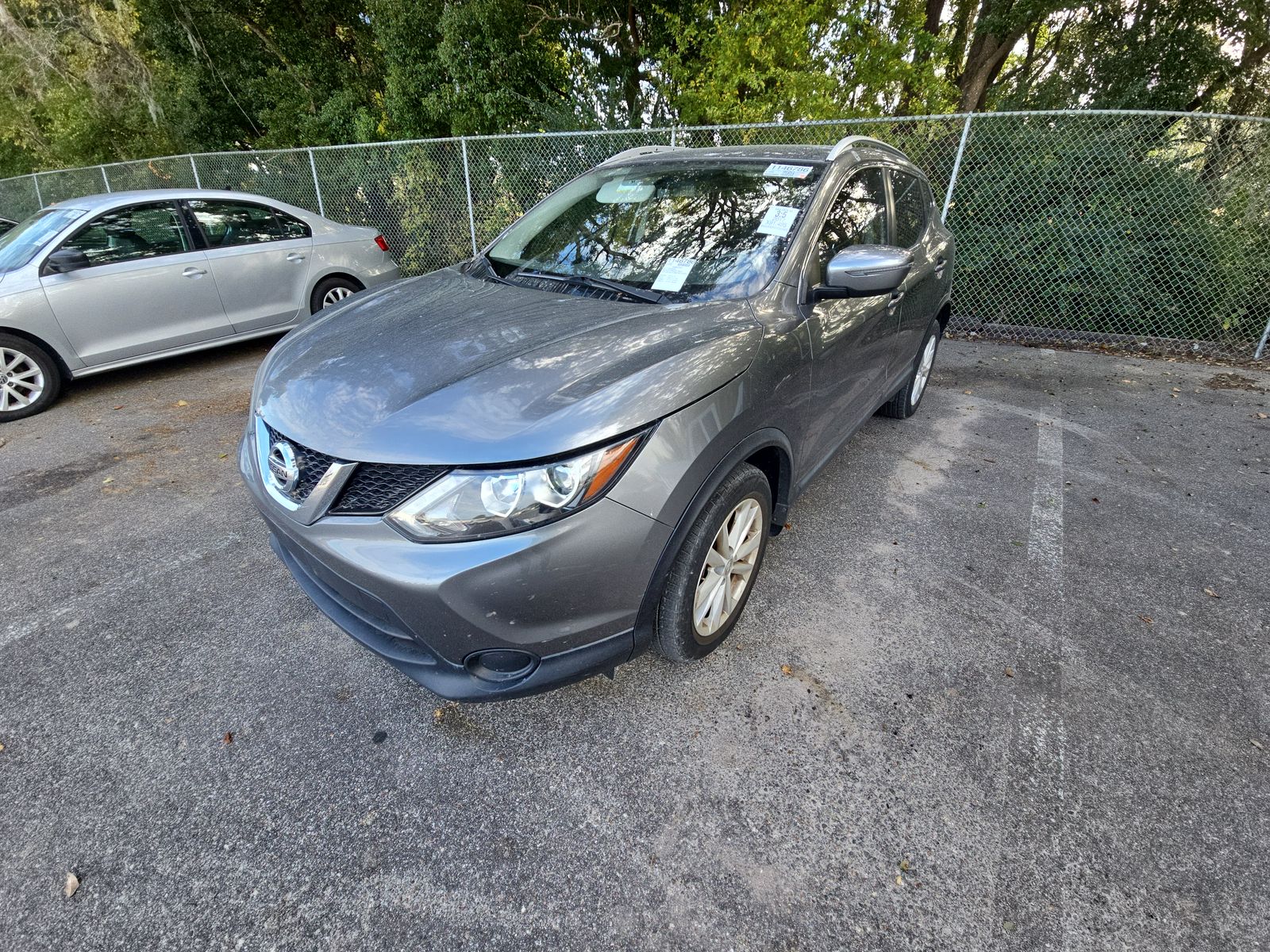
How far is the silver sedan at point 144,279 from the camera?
4.61m

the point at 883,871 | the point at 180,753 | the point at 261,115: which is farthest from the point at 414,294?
the point at 261,115

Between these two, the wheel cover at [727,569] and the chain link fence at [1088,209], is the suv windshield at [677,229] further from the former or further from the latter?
the chain link fence at [1088,209]

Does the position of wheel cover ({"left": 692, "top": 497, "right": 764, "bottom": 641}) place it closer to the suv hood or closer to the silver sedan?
the suv hood

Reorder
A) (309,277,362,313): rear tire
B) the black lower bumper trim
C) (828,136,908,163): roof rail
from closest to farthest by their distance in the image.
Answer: the black lower bumper trim, (828,136,908,163): roof rail, (309,277,362,313): rear tire

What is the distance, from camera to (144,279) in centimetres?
497

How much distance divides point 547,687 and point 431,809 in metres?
0.53

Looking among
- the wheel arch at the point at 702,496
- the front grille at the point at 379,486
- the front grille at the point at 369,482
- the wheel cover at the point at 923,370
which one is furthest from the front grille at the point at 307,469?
the wheel cover at the point at 923,370

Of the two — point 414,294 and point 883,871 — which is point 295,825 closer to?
point 883,871

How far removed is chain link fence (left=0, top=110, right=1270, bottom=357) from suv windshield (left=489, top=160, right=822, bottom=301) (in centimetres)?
429

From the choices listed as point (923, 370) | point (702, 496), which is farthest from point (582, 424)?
point (923, 370)

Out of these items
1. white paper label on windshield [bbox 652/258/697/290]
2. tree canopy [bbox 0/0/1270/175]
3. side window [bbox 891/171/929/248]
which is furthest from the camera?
tree canopy [bbox 0/0/1270/175]

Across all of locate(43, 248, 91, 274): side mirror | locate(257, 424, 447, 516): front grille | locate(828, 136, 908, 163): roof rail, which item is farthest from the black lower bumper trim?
locate(43, 248, 91, 274): side mirror

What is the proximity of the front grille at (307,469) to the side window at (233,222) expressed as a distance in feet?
15.6

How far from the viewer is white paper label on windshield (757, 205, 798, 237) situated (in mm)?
2477
